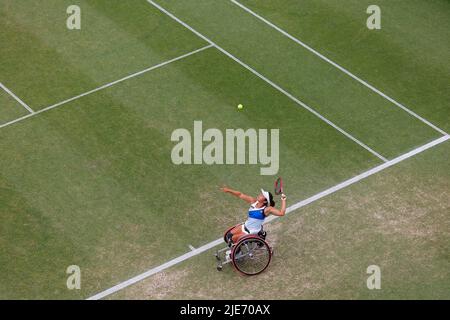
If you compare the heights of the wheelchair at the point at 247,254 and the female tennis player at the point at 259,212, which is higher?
the female tennis player at the point at 259,212

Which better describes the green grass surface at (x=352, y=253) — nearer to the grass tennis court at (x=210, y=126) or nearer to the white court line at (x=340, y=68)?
the grass tennis court at (x=210, y=126)

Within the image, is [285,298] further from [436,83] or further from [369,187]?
[436,83]

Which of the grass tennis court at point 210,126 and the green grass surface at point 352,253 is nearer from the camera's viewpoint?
the green grass surface at point 352,253

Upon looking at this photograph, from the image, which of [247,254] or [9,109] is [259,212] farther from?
[9,109]

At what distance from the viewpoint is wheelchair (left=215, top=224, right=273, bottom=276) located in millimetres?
17406

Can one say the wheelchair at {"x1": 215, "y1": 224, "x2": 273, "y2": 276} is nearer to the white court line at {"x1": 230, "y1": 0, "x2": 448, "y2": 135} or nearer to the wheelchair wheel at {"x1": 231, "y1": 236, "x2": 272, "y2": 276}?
the wheelchair wheel at {"x1": 231, "y1": 236, "x2": 272, "y2": 276}

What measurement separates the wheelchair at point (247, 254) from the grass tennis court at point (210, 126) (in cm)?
25

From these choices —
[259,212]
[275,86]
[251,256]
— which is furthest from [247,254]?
[275,86]

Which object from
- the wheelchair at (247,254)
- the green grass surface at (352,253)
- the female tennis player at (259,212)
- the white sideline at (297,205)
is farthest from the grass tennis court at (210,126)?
the female tennis player at (259,212)

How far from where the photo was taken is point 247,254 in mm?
17766

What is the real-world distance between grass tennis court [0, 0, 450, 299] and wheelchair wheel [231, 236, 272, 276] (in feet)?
0.88

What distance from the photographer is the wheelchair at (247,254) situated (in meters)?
17.4

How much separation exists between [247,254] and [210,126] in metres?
5.13
